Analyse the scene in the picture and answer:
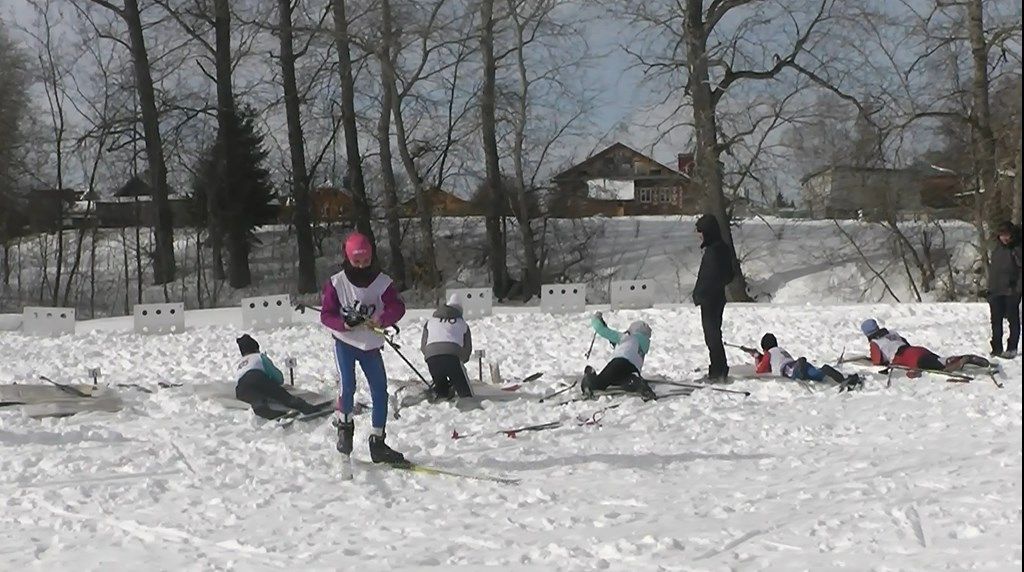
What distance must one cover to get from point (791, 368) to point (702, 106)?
12866mm

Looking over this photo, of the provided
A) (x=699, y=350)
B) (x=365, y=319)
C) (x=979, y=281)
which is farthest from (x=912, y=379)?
(x=979, y=281)

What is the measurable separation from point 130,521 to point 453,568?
1.88 meters

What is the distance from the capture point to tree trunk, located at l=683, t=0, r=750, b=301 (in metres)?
20.3

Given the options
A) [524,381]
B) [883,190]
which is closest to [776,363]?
[524,381]

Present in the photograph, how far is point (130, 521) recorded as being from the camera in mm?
4762

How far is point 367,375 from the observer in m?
6.00

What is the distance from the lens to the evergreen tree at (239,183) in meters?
29.0

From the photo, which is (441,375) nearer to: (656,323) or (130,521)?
(130,521)

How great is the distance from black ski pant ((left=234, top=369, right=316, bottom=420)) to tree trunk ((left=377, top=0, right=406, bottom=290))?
16.5 metres

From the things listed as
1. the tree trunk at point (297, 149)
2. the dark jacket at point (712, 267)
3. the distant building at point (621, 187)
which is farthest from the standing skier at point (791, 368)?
the tree trunk at point (297, 149)

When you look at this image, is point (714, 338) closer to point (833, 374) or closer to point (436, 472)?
point (833, 374)

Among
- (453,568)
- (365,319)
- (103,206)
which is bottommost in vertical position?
(453,568)

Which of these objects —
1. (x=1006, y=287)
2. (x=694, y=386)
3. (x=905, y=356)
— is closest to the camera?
(x=694, y=386)

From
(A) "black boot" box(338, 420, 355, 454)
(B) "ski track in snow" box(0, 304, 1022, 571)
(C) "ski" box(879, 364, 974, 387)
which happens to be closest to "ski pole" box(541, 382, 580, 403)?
(B) "ski track in snow" box(0, 304, 1022, 571)
